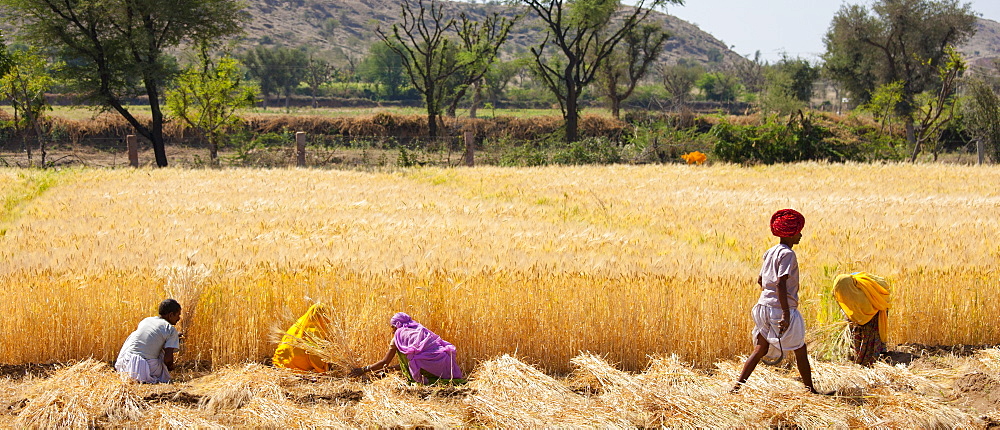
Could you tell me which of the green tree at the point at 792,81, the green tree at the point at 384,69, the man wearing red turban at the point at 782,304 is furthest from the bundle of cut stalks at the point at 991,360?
the green tree at the point at 384,69

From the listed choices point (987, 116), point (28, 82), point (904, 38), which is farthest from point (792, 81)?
point (28, 82)

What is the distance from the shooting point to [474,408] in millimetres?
5543

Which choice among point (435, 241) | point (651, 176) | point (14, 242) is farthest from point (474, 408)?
point (651, 176)

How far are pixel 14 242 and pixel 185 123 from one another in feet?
75.5

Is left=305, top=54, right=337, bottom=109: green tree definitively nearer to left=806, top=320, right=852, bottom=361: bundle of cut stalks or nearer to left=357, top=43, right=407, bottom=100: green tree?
left=357, top=43, right=407, bottom=100: green tree

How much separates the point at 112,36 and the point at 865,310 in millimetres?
30276

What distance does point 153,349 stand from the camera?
627cm

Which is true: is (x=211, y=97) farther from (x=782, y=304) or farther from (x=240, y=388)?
(x=782, y=304)

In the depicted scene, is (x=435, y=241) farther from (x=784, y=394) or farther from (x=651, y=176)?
(x=651, y=176)

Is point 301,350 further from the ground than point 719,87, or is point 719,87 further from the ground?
point 719,87

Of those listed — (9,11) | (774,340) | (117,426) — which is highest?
(9,11)

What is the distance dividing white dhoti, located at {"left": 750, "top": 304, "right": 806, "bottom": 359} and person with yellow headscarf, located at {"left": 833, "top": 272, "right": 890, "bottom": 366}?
0.90 meters

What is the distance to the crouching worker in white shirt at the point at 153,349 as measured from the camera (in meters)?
6.15

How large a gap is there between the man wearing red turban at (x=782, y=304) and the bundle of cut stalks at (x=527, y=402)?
48.7 inches
